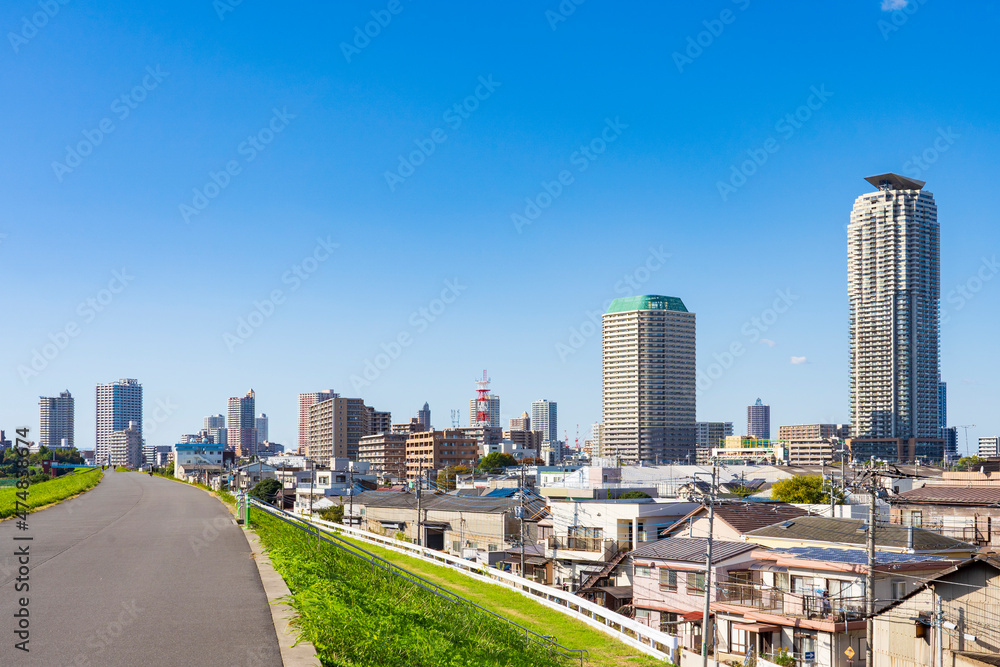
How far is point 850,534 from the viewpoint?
106 ft

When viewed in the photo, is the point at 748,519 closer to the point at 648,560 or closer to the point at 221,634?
the point at 648,560

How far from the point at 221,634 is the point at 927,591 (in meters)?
20.8

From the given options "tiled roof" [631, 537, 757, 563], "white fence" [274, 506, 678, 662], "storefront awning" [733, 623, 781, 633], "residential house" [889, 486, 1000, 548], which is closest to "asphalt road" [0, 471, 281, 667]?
"white fence" [274, 506, 678, 662]

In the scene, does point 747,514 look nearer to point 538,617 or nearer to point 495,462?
point 538,617

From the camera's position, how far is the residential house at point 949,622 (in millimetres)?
21078

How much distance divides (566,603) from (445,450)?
148m

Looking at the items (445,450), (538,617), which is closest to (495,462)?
(445,450)

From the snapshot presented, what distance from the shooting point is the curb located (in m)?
7.42

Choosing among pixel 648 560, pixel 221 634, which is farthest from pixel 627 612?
pixel 221 634

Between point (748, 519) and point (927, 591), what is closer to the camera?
point (927, 591)

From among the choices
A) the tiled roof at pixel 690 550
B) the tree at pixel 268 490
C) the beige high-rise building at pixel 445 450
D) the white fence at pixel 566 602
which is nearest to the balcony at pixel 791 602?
the tiled roof at pixel 690 550

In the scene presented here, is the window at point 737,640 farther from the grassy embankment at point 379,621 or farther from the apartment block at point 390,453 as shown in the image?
the apartment block at point 390,453

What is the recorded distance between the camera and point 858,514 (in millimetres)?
43625

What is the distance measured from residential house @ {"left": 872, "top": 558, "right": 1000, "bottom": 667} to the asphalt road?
18328 millimetres
